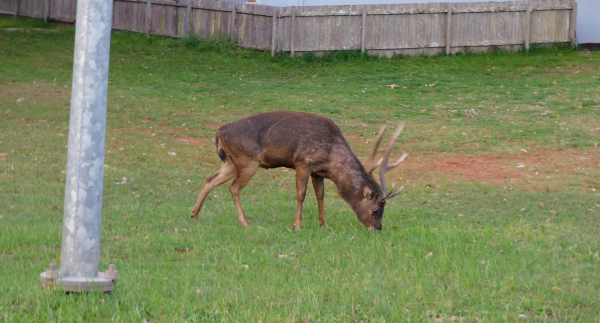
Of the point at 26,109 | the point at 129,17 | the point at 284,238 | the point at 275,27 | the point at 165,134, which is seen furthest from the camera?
the point at 129,17

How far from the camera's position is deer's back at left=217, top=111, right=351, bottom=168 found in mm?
9531

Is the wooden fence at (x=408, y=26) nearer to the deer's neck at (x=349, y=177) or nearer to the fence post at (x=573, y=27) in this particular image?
the fence post at (x=573, y=27)

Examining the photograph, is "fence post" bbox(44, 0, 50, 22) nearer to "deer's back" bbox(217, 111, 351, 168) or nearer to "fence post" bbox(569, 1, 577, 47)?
"fence post" bbox(569, 1, 577, 47)

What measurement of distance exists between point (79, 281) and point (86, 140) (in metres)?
1.04

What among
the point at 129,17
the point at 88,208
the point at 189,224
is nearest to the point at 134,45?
the point at 129,17

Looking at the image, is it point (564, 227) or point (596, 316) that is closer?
point (596, 316)

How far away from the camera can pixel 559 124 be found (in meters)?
17.9

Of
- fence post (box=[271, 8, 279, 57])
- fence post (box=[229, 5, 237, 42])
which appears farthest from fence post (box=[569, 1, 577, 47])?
fence post (box=[229, 5, 237, 42])

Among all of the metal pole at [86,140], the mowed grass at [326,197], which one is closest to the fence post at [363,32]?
the mowed grass at [326,197]

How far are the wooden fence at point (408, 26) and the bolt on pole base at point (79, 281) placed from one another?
20931 mm

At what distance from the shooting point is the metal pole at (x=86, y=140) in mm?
5160

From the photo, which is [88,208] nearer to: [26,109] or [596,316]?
[596,316]

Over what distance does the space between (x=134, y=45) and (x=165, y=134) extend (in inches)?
461

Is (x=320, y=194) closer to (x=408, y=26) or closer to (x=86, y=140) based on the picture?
(x=86, y=140)
